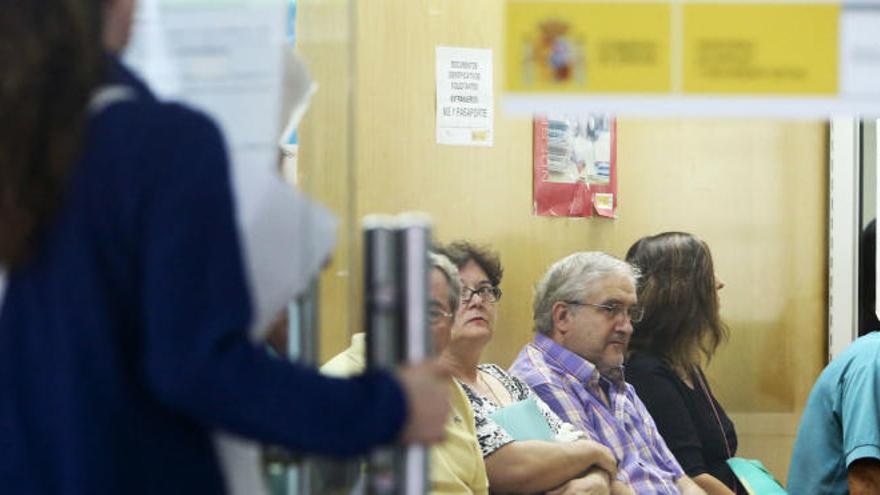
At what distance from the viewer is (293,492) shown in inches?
58.8

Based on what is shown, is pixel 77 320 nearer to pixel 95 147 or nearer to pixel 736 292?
pixel 95 147

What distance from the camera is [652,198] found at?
15.6ft

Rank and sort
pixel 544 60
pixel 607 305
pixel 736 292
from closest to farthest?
1. pixel 544 60
2. pixel 607 305
3. pixel 736 292

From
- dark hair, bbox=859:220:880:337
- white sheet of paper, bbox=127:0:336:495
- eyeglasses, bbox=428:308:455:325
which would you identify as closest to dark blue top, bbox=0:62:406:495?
white sheet of paper, bbox=127:0:336:495

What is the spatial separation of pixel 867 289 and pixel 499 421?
6.66 feet

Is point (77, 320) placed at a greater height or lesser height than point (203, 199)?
lesser

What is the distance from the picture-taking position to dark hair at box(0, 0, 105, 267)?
1.21 meters

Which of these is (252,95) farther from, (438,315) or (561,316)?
(561,316)

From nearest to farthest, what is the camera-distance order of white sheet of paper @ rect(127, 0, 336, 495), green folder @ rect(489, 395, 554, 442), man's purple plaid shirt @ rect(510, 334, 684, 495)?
white sheet of paper @ rect(127, 0, 336, 495), green folder @ rect(489, 395, 554, 442), man's purple plaid shirt @ rect(510, 334, 684, 495)

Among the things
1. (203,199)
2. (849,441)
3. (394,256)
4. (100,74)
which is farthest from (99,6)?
(849,441)

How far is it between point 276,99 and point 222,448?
399 mm

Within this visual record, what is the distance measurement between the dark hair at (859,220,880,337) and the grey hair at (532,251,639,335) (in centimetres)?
107

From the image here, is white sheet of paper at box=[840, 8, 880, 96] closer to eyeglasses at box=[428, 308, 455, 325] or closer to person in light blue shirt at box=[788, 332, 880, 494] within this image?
eyeglasses at box=[428, 308, 455, 325]

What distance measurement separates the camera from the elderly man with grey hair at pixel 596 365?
3727mm
